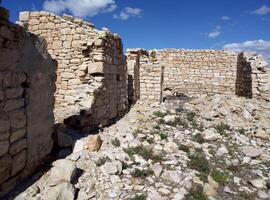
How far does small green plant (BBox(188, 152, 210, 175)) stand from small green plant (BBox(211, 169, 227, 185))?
0.14 m

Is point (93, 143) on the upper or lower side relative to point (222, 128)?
upper

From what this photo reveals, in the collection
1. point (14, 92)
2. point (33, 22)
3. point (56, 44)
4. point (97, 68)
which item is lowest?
point (14, 92)

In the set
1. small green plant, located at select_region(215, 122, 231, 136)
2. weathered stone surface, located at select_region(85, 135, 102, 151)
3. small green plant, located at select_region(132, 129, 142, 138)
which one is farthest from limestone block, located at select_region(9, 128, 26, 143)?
small green plant, located at select_region(215, 122, 231, 136)

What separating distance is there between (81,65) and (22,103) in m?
3.66

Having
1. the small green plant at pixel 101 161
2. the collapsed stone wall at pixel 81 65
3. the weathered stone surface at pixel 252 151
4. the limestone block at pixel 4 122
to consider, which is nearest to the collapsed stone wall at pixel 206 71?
the collapsed stone wall at pixel 81 65

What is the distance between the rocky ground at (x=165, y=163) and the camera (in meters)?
4.80

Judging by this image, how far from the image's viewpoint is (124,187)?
5.00 meters

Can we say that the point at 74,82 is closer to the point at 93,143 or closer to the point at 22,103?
the point at 93,143

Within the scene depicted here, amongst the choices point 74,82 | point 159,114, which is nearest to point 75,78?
point 74,82

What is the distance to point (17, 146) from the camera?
4.28 meters

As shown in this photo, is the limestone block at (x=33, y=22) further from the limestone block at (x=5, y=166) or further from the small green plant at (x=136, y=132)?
the limestone block at (x=5, y=166)

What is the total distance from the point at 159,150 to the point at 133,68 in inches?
200

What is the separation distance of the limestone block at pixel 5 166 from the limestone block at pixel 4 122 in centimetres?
40

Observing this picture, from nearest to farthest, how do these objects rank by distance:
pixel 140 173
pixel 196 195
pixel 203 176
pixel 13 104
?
pixel 13 104
pixel 196 195
pixel 140 173
pixel 203 176
